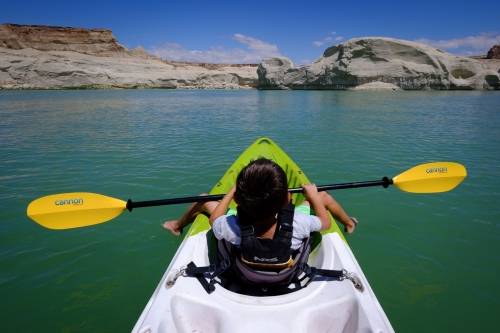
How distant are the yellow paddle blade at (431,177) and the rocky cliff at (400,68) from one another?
38270 millimetres

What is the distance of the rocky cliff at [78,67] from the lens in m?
47.1

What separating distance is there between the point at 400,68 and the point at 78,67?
1994 inches

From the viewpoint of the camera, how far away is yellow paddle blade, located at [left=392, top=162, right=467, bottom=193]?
3.16 metres

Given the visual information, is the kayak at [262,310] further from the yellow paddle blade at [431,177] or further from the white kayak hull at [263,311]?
the yellow paddle blade at [431,177]

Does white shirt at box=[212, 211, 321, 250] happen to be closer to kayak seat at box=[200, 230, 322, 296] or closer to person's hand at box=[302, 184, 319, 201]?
kayak seat at box=[200, 230, 322, 296]

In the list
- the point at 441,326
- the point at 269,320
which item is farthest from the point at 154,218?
the point at 441,326

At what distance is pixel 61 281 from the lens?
276cm

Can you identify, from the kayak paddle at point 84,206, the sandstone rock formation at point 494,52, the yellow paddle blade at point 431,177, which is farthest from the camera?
the sandstone rock formation at point 494,52

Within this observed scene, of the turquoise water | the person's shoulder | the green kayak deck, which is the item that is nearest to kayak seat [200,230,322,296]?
the person's shoulder

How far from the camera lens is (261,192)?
1.54 metres

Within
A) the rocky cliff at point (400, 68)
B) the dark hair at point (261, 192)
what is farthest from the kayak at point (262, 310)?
the rocky cliff at point (400, 68)

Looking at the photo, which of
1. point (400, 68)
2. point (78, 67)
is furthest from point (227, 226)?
point (78, 67)

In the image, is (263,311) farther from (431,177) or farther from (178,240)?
(431,177)

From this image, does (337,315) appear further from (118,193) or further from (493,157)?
(493,157)
